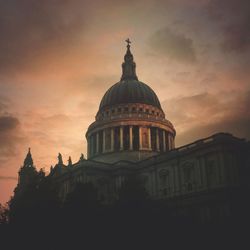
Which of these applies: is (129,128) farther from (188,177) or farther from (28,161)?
(28,161)

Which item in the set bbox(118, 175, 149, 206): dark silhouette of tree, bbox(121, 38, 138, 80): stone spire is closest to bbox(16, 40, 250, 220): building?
bbox(121, 38, 138, 80): stone spire

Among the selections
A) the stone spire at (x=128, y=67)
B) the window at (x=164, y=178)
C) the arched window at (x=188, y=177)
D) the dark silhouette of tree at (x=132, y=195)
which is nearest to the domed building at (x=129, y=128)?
the stone spire at (x=128, y=67)

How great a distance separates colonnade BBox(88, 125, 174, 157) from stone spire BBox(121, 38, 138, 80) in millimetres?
18903

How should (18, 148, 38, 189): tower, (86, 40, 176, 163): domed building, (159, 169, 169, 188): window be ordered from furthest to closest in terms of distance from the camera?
(18, 148, 38, 189): tower
(86, 40, 176, 163): domed building
(159, 169, 169, 188): window

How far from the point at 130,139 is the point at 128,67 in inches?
996

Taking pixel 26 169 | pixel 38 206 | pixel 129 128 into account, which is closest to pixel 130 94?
pixel 129 128

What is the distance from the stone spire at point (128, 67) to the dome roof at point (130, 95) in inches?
138

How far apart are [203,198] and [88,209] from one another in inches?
747

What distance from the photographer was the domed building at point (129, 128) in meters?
74.1

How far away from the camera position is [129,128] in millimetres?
75875

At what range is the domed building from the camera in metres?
74.1

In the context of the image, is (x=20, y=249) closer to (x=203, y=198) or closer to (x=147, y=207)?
(x=147, y=207)

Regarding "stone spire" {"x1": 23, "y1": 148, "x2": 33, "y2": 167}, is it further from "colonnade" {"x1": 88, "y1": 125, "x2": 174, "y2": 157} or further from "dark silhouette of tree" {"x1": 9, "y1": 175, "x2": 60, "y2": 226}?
"dark silhouette of tree" {"x1": 9, "y1": 175, "x2": 60, "y2": 226}

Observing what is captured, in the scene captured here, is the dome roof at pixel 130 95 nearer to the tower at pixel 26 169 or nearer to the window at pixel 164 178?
the tower at pixel 26 169
